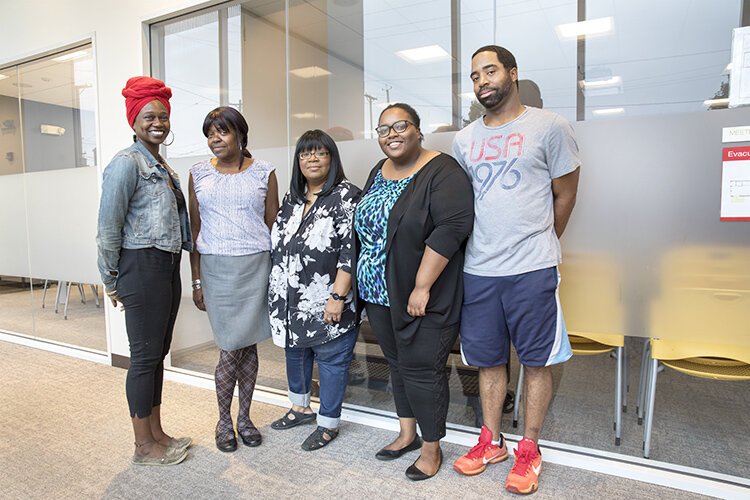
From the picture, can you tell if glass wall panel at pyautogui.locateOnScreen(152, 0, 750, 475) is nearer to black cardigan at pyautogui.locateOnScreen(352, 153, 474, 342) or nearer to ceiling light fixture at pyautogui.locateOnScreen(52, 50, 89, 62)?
black cardigan at pyautogui.locateOnScreen(352, 153, 474, 342)

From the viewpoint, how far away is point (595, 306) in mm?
2145

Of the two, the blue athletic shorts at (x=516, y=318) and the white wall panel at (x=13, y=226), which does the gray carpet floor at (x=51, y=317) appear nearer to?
the white wall panel at (x=13, y=226)

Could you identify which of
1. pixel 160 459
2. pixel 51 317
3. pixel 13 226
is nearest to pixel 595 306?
pixel 160 459

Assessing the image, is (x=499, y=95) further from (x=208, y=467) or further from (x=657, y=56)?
(x=208, y=467)

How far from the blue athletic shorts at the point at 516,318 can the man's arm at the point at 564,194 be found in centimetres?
21

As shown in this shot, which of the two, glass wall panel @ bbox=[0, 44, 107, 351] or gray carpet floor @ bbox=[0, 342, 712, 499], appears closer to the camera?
gray carpet floor @ bbox=[0, 342, 712, 499]

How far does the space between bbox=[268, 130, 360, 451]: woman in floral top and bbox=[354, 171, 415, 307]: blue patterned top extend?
83 millimetres

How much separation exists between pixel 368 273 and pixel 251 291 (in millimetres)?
626

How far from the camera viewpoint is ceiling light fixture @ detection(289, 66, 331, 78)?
272 cm

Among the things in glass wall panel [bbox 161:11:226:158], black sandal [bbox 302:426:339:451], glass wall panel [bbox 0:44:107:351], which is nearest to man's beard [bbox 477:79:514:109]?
black sandal [bbox 302:426:339:451]

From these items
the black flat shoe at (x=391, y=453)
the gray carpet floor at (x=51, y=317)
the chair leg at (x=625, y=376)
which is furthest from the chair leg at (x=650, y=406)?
the gray carpet floor at (x=51, y=317)

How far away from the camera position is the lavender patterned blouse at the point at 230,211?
224 centimetres

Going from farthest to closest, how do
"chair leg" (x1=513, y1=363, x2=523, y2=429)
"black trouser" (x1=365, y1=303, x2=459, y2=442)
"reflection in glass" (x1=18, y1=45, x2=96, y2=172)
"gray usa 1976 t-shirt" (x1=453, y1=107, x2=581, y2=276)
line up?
"reflection in glass" (x1=18, y1=45, x2=96, y2=172), "chair leg" (x1=513, y1=363, x2=523, y2=429), "black trouser" (x1=365, y1=303, x2=459, y2=442), "gray usa 1976 t-shirt" (x1=453, y1=107, x2=581, y2=276)

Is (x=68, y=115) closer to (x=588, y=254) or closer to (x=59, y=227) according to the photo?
(x=59, y=227)
